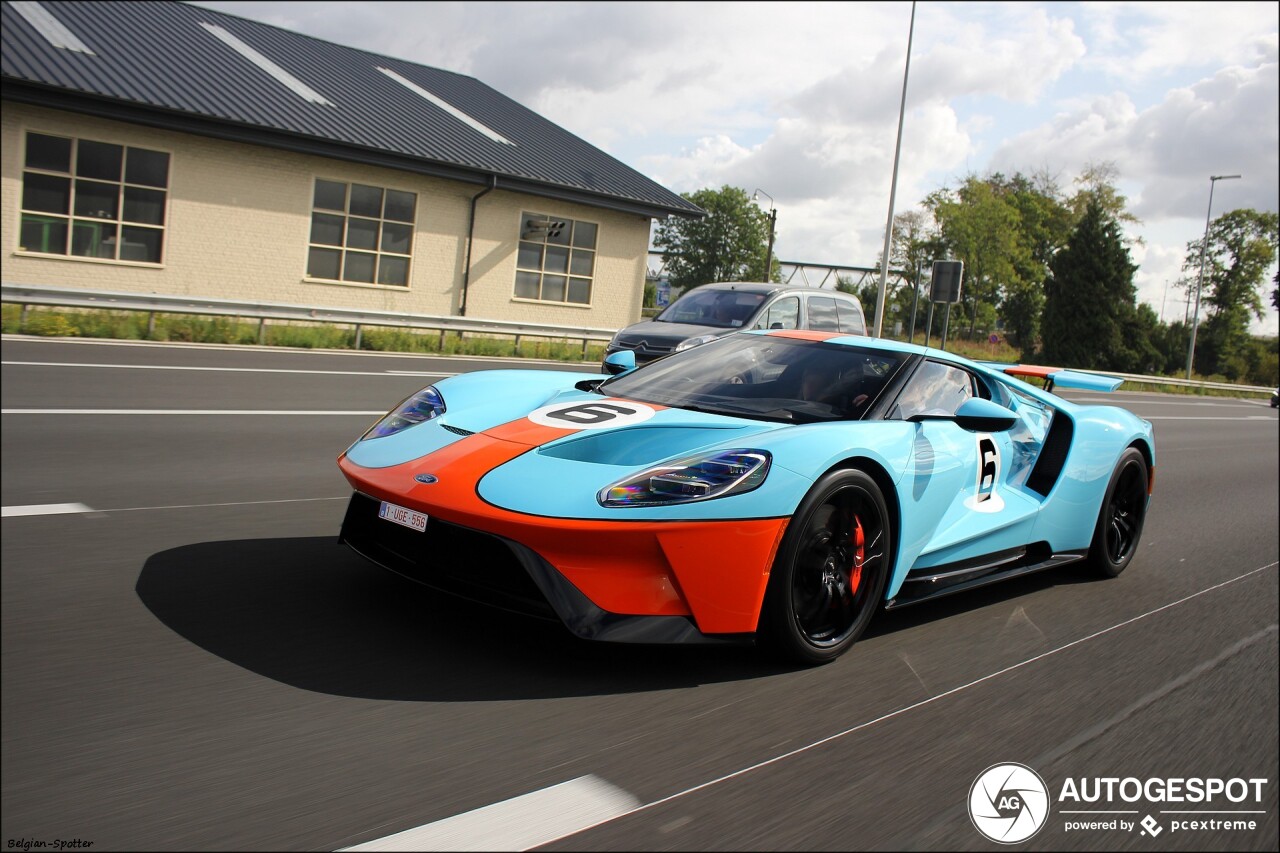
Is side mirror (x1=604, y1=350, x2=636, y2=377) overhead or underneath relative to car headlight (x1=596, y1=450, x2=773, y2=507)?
overhead

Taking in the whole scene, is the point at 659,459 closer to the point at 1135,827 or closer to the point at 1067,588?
the point at 1135,827

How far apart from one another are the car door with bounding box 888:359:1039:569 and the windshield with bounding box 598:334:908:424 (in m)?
0.18

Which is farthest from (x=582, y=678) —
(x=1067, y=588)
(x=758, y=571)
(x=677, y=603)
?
(x=1067, y=588)

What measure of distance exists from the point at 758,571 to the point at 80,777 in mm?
1954

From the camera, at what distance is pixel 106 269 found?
18.8 meters

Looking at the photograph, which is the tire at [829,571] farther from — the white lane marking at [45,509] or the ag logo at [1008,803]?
the white lane marking at [45,509]

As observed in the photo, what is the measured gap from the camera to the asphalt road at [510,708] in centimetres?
245

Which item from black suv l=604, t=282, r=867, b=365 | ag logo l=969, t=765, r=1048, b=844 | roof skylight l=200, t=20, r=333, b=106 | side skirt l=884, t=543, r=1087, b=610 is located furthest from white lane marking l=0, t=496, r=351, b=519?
roof skylight l=200, t=20, r=333, b=106

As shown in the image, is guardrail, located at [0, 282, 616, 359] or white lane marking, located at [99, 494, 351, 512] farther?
guardrail, located at [0, 282, 616, 359]

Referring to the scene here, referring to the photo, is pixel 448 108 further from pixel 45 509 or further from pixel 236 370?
pixel 45 509

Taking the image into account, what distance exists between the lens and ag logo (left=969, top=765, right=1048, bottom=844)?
2.66 metres

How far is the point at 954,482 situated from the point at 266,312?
13.7 m

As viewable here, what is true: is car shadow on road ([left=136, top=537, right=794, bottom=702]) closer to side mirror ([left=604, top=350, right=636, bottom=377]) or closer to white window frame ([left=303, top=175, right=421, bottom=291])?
side mirror ([left=604, top=350, right=636, bottom=377])

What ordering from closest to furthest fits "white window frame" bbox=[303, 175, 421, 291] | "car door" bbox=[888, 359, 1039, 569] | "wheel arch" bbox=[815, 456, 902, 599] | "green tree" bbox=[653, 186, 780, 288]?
"wheel arch" bbox=[815, 456, 902, 599]
"car door" bbox=[888, 359, 1039, 569]
"white window frame" bbox=[303, 175, 421, 291]
"green tree" bbox=[653, 186, 780, 288]
